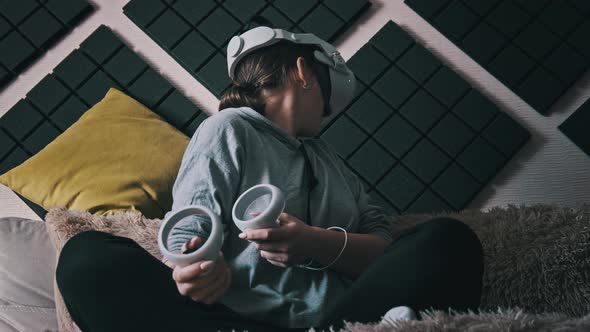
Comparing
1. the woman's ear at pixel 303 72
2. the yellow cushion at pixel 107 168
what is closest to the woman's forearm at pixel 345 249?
the woman's ear at pixel 303 72

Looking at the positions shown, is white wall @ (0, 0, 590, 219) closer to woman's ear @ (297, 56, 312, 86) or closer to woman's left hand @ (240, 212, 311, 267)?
woman's ear @ (297, 56, 312, 86)

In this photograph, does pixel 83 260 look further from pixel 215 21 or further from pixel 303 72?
pixel 215 21

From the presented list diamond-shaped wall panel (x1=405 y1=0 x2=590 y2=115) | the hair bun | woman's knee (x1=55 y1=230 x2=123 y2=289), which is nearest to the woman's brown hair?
the hair bun

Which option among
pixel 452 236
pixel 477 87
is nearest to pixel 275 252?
pixel 452 236

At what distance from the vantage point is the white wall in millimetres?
2066

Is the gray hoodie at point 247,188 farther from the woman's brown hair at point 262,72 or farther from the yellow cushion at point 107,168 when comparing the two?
the yellow cushion at point 107,168

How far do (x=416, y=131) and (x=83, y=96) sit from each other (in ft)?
3.93

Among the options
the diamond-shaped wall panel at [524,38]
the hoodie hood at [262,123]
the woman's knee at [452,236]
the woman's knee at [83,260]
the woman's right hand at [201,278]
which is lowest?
the woman's knee at [83,260]

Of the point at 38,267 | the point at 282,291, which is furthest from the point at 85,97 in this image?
the point at 282,291

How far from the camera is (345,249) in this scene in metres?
1.12

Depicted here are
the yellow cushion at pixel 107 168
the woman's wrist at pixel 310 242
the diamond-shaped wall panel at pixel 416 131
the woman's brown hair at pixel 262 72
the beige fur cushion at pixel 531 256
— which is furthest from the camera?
the diamond-shaped wall panel at pixel 416 131

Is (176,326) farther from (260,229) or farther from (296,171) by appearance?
(296,171)

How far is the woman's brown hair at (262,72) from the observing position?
1.33 metres

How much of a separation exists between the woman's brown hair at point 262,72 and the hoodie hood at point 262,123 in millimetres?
71
